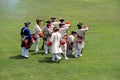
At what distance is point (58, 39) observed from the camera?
64.2ft

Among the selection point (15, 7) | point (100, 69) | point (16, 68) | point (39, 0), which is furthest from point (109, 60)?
point (39, 0)

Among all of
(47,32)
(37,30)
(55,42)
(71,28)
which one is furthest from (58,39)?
(71,28)

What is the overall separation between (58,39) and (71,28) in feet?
31.0

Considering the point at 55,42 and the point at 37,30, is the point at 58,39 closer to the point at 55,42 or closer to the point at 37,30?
the point at 55,42

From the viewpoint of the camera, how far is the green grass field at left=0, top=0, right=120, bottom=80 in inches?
712

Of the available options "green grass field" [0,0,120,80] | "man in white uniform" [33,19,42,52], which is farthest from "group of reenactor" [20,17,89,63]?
"green grass field" [0,0,120,80]

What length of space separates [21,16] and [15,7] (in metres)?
4.53

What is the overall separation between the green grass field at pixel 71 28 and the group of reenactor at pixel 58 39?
1.89ft

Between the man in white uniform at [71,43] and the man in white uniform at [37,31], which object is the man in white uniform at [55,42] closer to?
the man in white uniform at [71,43]

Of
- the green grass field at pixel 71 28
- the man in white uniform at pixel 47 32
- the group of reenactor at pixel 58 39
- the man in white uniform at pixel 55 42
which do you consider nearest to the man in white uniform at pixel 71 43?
the group of reenactor at pixel 58 39

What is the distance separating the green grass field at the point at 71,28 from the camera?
18.1m

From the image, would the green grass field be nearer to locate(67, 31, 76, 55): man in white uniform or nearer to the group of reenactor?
the group of reenactor

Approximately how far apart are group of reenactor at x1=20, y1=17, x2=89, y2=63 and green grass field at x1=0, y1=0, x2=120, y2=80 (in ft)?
1.89

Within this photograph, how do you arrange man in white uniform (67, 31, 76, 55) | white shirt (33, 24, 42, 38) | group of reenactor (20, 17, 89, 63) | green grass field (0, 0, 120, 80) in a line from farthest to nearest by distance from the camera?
white shirt (33, 24, 42, 38), man in white uniform (67, 31, 76, 55), group of reenactor (20, 17, 89, 63), green grass field (0, 0, 120, 80)
